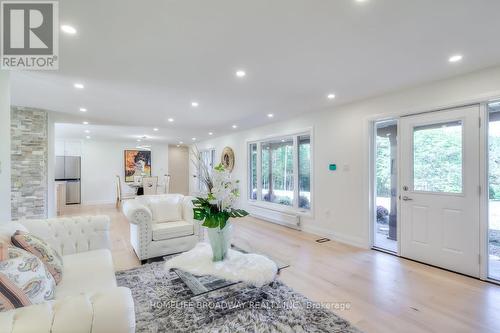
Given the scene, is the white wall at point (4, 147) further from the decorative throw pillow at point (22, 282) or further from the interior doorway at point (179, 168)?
the interior doorway at point (179, 168)

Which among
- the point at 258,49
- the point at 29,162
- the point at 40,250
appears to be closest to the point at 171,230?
the point at 40,250

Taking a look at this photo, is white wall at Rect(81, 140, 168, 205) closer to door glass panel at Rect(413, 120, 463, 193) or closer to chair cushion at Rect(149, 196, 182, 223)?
chair cushion at Rect(149, 196, 182, 223)

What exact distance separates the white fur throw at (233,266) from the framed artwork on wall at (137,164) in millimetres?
7677

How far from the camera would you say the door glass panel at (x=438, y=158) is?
9.61 feet

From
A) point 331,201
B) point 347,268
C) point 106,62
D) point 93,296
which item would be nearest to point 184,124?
point 106,62

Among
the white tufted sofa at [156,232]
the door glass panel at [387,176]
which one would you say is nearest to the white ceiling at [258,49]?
the door glass panel at [387,176]

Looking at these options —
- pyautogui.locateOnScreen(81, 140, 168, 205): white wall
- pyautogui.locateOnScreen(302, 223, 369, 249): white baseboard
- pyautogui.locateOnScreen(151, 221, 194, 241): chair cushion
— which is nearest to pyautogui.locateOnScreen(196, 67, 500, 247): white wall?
pyautogui.locateOnScreen(302, 223, 369, 249): white baseboard

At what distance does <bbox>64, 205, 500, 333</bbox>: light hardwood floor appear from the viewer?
6.47 feet

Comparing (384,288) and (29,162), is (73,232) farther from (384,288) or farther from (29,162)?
(29,162)

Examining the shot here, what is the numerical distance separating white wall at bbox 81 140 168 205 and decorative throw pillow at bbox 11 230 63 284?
26.2ft

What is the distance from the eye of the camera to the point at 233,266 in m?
2.10

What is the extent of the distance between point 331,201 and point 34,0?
14.4 feet

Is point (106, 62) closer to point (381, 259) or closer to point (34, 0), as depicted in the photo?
point (34, 0)

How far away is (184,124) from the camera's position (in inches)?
234
